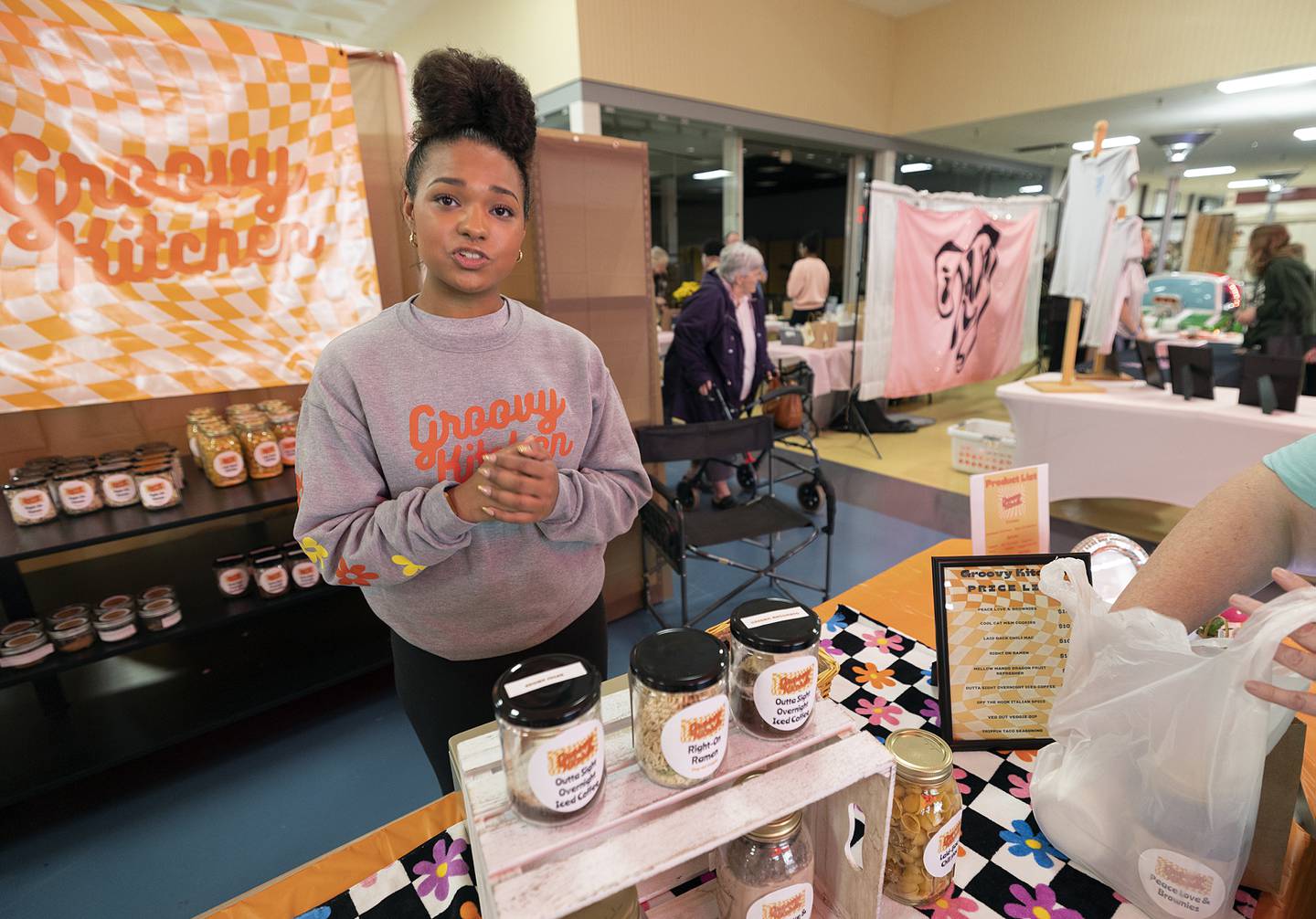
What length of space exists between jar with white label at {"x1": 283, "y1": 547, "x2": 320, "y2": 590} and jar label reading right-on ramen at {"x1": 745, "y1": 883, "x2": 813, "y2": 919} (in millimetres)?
1879

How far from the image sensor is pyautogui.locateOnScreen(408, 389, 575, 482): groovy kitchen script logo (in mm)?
872

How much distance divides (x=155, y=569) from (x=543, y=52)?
15.5ft

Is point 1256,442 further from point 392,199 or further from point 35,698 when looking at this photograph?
point 35,698

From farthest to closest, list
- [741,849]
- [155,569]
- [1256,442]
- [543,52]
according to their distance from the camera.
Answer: [543,52] → [1256,442] → [155,569] → [741,849]

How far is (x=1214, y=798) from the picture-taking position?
63 centimetres

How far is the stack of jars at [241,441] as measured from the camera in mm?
1931

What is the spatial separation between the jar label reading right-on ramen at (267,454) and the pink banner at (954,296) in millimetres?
3933

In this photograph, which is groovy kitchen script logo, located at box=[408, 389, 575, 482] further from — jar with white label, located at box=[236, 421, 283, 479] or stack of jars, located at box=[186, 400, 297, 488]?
jar with white label, located at box=[236, 421, 283, 479]

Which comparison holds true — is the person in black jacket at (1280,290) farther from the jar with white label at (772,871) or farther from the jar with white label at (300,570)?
the jar with white label at (300,570)

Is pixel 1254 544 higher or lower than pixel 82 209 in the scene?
lower

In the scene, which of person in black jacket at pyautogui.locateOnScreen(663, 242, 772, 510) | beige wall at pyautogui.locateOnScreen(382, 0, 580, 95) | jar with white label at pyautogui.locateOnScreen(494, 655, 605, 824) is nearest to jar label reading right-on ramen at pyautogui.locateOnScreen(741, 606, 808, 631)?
jar with white label at pyautogui.locateOnScreen(494, 655, 605, 824)

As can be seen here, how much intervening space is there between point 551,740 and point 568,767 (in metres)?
0.03

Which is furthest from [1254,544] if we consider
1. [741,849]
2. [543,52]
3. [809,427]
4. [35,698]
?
[543,52]

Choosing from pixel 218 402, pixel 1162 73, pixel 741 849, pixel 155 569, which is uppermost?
pixel 1162 73
